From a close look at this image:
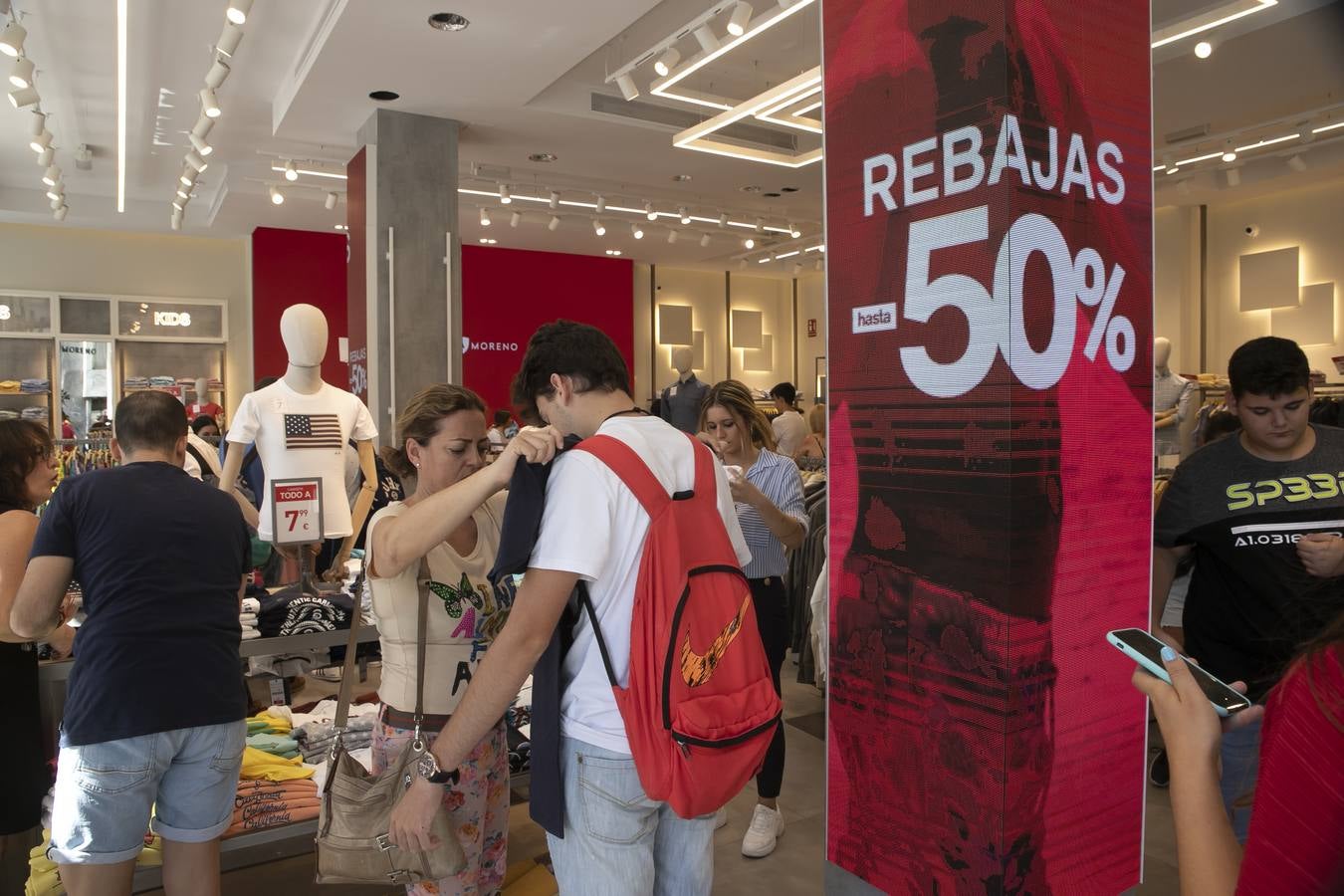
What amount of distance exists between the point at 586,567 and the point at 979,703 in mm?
846

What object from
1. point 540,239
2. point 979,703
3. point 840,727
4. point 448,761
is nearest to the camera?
point 448,761

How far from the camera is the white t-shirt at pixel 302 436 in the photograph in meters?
4.11

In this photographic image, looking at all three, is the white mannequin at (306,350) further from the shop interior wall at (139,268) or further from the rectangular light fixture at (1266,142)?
the shop interior wall at (139,268)

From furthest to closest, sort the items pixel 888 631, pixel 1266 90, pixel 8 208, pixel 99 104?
pixel 8 208
pixel 99 104
pixel 1266 90
pixel 888 631

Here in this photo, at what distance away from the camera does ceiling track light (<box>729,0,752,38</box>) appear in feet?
15.9

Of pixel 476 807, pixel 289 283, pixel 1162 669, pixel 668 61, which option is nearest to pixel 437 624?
pixel 476 807

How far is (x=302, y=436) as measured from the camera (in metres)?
4.16

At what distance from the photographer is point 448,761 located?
5.12 ft

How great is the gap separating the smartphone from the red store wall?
38.7ft

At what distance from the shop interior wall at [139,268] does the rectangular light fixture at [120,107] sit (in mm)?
910

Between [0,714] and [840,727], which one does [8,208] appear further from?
[840,727]

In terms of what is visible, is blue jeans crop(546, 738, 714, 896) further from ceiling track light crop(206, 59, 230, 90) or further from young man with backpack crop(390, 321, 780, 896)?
ceiling track light crop(206, 59, 230, 90)

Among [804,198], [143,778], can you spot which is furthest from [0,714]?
[804,198]

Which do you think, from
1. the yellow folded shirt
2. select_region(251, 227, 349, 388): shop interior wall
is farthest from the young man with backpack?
select_region(251, 227, 349, 388): shop interior wall
